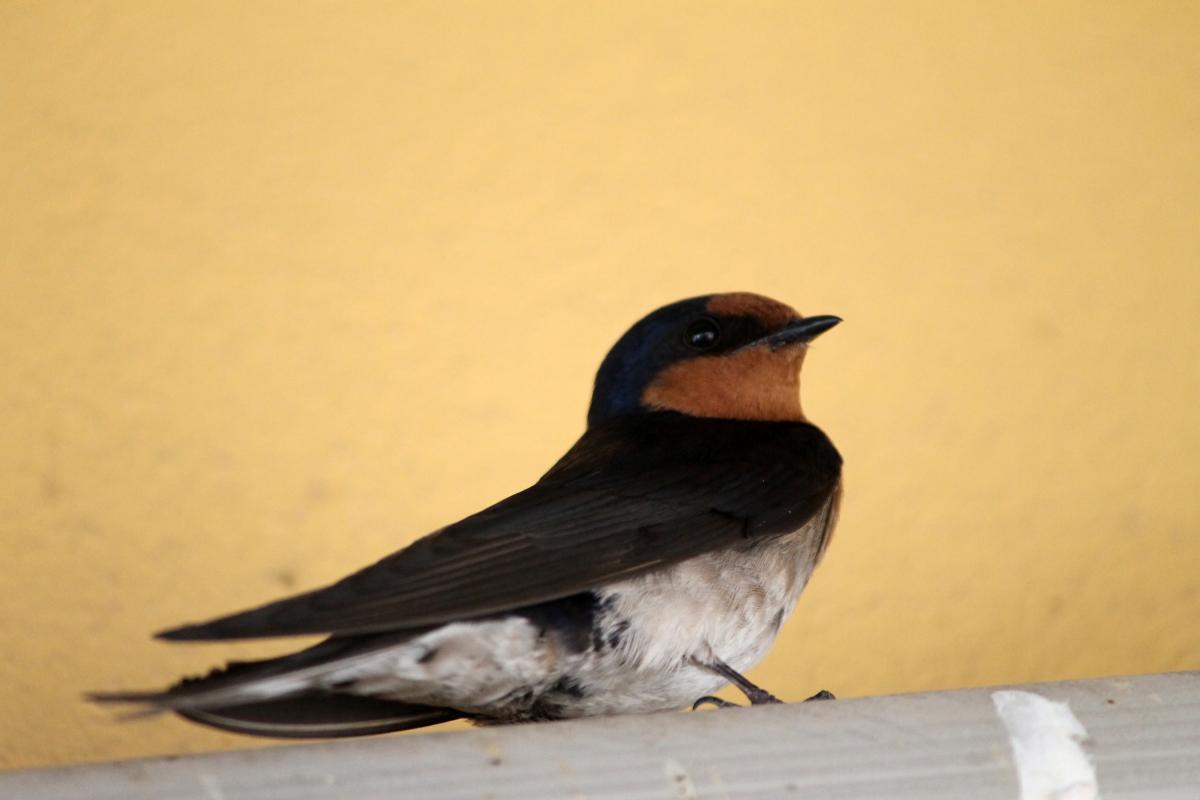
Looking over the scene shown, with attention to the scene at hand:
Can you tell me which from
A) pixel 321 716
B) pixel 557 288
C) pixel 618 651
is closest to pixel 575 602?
pixel 618 651

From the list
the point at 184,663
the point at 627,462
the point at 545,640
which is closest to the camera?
the point at 545,640

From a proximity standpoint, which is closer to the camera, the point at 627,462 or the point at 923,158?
the point at 627,462

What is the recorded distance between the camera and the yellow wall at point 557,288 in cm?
176

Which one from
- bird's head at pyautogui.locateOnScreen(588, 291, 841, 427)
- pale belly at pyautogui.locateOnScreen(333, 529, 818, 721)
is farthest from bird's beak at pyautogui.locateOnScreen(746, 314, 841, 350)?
pale belly at pyautogui.locateOnScreen(333, 529, 818, 721)

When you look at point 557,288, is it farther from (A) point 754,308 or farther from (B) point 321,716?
(B) point 321,716

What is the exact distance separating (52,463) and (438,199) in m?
0.53

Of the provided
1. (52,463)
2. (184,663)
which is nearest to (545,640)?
(184,663)

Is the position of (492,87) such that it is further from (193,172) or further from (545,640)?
(545,640)

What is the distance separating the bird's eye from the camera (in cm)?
148

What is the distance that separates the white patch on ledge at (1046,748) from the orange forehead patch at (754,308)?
53cm

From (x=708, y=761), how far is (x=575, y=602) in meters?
0.22

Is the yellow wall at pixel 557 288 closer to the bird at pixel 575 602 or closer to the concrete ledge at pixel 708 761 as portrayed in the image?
the bird at pixel 575 602

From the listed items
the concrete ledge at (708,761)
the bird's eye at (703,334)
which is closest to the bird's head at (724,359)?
the bird's eye at (703,334)

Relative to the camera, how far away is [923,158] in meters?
1.87
